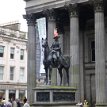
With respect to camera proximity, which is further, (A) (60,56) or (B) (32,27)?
(B) (32,27)

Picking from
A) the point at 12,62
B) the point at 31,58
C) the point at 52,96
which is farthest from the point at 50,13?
the point at 12,62

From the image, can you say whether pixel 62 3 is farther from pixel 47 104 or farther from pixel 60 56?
pixel 47 104

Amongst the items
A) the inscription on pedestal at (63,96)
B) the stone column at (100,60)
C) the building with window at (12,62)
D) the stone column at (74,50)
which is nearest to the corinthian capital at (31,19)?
the stone column at (74,50)

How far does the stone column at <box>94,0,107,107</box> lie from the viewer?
31.0 metres

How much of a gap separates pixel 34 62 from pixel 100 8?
9504 mm

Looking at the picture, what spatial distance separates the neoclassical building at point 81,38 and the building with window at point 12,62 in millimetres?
16598

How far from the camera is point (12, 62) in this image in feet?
192

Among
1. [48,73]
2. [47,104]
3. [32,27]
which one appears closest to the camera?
[47,104]

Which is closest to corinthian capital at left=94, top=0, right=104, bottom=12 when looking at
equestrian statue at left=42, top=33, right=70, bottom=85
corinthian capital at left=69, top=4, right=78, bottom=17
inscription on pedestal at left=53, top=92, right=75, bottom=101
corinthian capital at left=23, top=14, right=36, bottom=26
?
corinthian capital at left=69, top=4, right=78, bottom=17

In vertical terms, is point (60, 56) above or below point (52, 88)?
above

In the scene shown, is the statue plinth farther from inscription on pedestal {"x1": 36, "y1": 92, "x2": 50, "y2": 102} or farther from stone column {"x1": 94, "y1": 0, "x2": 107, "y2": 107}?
stone column {"x1": 94, "y1": 0, "x2": 107, "y2": 107}

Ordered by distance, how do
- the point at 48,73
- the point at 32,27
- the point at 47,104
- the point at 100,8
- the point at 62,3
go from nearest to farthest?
the point at 47,104 < the point at 48,73 < the point at 100,8 < the point at 62,3 < the point at 32,27

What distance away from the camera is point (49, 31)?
36.1 metres

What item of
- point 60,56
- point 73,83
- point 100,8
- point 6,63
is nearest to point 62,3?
point 100,8
